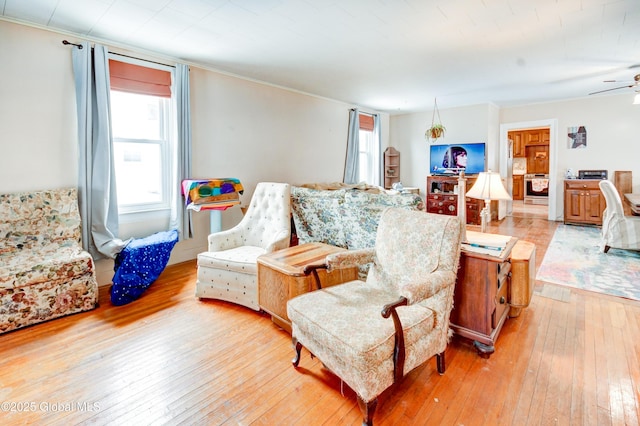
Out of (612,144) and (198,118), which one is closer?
(198,118)

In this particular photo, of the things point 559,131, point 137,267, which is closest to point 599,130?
point 559,131

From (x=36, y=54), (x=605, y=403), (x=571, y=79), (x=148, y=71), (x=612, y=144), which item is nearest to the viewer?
(x=605, y=403)

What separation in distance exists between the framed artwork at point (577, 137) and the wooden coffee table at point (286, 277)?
A: 6.38 meters

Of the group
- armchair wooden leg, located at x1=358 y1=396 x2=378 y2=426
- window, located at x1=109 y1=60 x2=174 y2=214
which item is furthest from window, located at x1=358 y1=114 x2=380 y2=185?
armchair wooden leg, located at x1=358 y1=396 x2=378 y2=426

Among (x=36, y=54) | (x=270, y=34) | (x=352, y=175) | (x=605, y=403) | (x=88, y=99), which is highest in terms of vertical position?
(x=270, y=34)

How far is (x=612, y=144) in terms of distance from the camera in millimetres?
5941

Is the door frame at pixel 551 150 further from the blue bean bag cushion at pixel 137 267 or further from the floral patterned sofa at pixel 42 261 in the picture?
the floral patterned sofa at pixel 42 261

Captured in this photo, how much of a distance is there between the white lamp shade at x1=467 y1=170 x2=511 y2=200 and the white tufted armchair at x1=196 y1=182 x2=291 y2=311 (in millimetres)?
1629

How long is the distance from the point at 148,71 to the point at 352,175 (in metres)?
4.02

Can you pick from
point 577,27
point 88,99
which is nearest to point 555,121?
point 577,27

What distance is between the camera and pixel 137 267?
9.62 ft

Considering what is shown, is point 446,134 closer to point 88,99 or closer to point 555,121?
point 555,121

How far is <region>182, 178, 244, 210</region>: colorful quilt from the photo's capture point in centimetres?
337

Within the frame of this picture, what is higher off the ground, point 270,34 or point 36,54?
point 270,34
